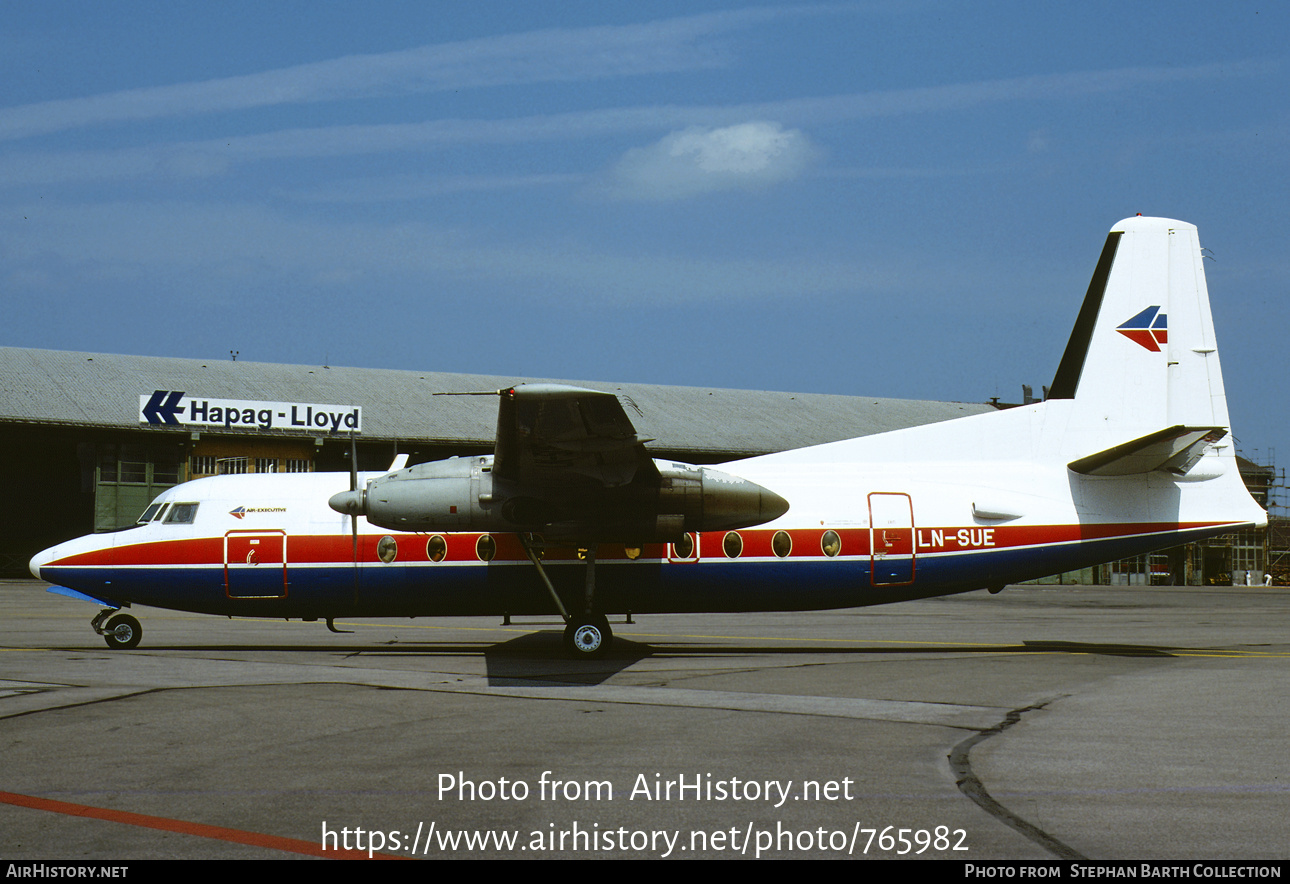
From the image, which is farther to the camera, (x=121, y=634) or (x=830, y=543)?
(x=121, y=634)

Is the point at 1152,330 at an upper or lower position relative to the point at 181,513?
upper

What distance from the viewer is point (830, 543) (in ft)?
61.4

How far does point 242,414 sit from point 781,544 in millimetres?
38987

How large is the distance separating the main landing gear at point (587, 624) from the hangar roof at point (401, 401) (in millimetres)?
35312

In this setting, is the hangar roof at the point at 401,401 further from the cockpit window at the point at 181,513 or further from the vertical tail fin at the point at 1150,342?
the vertical tail fin at the point at 1150,342

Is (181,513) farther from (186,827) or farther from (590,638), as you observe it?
(186,827)

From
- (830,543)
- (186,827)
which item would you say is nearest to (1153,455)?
(830,543)

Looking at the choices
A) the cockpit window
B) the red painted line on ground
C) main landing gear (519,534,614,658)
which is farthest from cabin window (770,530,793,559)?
the red painted line on ground

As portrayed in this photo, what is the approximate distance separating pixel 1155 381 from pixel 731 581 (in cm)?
841

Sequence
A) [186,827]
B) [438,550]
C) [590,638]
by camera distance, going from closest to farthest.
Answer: [186,827], [590,638], [438,550]

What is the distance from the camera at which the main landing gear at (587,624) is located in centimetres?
1816

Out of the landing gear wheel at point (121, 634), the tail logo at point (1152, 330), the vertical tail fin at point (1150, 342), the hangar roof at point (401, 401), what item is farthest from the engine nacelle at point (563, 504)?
the hangar roof at point (401, 401)

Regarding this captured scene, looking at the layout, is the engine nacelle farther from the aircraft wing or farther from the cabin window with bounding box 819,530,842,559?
the cabin window with bounding box 819,530,842,559

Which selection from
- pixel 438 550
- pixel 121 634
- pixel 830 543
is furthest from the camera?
pixel 121 634
